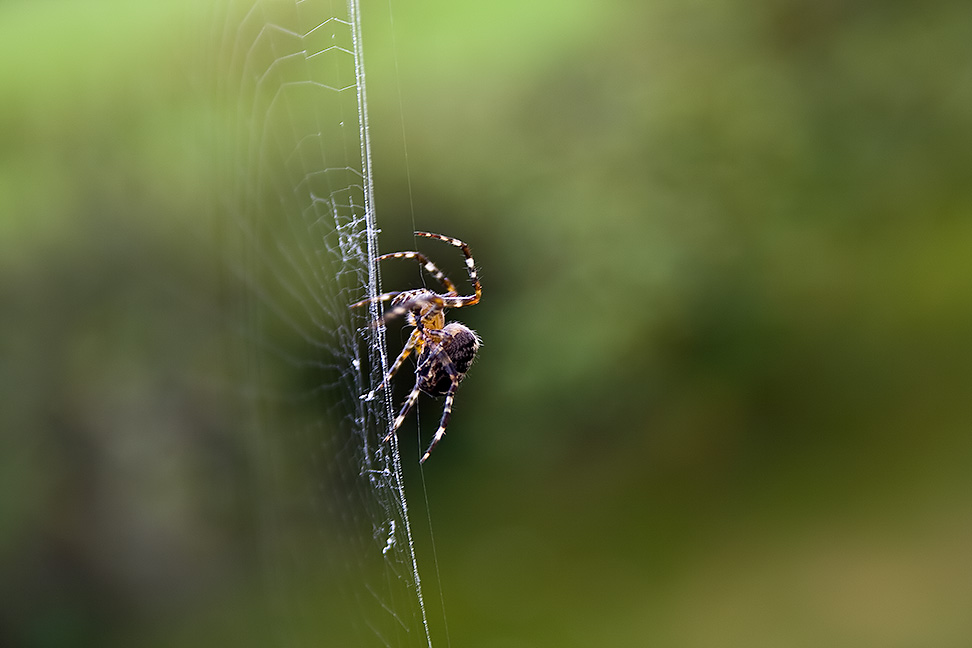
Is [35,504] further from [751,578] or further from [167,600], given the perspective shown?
[751,578]

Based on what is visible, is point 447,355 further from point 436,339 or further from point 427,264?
point 427,264

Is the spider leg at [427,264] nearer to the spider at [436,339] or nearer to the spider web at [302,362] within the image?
the spider at [436,339]

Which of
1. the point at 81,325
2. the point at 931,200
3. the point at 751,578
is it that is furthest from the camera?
the point at 931,200

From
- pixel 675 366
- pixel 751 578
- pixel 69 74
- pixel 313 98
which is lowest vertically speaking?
pixel 751 578

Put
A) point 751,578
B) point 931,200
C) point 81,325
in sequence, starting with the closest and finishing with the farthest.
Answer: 1. point 751,578
2. point 81,325
3. point 931,200

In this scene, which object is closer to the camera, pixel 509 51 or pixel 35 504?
pixel 35 504

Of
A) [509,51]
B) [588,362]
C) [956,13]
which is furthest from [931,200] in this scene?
[509,51]

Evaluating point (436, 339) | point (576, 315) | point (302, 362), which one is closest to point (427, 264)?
point (436, 339)
